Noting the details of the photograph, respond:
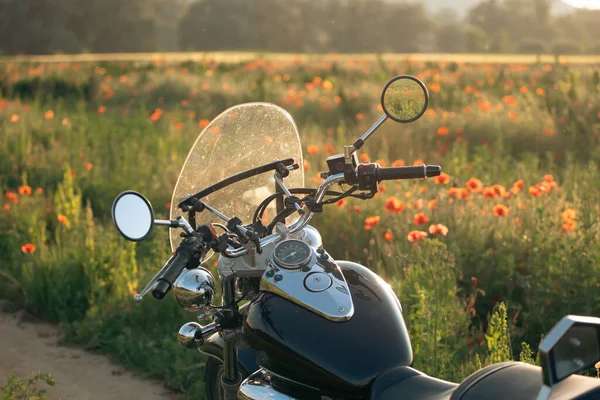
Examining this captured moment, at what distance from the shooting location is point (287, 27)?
38312 millimetres

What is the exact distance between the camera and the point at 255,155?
289cm

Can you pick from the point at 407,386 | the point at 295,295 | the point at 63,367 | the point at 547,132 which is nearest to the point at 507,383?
the point at 407,386

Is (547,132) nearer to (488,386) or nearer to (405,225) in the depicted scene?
(405,225)

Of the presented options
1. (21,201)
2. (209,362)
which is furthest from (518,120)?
(209,362)

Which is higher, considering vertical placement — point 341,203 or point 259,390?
point 341,203

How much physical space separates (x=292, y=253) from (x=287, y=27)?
37.0 m

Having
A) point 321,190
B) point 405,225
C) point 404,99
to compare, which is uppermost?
point 404,99

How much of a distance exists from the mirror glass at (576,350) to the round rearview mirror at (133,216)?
1.19 metres

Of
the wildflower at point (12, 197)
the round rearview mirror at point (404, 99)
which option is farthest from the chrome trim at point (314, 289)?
the wildflower at point (12, 197)

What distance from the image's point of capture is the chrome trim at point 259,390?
92.0 inches

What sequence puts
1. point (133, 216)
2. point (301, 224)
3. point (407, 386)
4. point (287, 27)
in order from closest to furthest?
1. point (407, 386)
2. point (133, 216)
3. point (301, 224)
4. point (287, 27)

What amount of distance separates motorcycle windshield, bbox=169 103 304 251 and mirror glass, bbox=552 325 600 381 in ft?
4.50

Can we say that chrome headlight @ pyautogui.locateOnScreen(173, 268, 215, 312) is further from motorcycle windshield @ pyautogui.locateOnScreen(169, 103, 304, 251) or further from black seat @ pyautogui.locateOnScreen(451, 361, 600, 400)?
black seat @ pyautogui.locateOnScreen(451, 361, 600, 400)

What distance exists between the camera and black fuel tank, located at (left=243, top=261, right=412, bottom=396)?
7.36 ft
